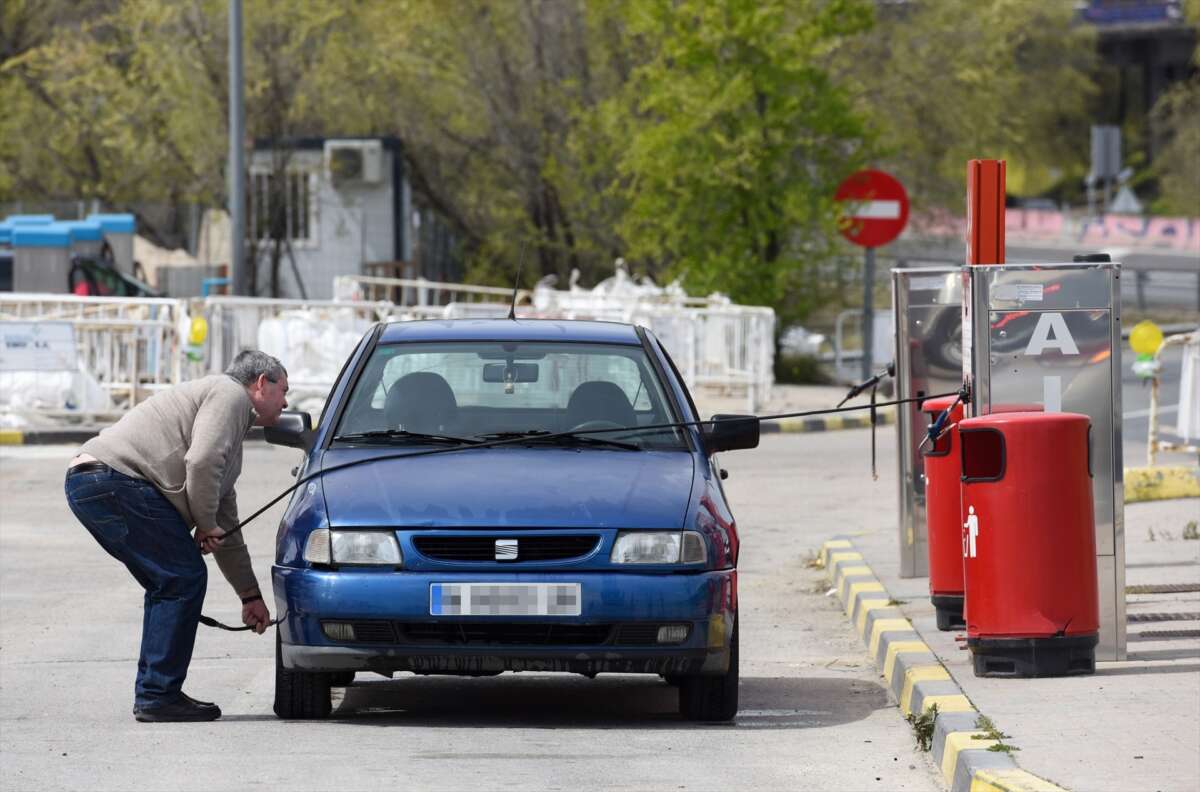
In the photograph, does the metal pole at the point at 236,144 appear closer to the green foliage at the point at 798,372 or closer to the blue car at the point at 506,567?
the green foliage at the point at 798,372

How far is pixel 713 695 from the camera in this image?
801 cm

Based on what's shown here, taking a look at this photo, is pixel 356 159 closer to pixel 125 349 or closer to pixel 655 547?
pixel 125 349

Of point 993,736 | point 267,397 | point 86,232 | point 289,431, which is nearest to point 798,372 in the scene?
point 86,232

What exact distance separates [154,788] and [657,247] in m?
22.6

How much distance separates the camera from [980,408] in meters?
8.78

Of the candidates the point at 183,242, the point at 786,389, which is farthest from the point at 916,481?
the point at 183,242

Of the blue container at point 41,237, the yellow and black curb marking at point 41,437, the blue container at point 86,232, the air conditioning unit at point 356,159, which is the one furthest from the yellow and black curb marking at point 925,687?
the air conditioning unit at point 356,159

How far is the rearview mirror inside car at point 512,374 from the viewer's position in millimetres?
8695

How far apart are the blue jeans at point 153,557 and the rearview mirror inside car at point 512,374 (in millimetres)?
1411

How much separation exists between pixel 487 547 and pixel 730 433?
1.32 m

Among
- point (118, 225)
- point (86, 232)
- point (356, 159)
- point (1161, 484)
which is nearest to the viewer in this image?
point (1161, 484)

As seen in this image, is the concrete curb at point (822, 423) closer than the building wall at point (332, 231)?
Yes

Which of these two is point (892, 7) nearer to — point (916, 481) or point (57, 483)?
point (57, 483)

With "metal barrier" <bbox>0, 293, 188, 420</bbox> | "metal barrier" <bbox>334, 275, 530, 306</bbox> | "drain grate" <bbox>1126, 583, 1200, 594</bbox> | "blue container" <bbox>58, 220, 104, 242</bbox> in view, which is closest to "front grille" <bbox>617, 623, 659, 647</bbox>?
"drain grate" <bbox>1126, 583, 1200, 594</bbox>
